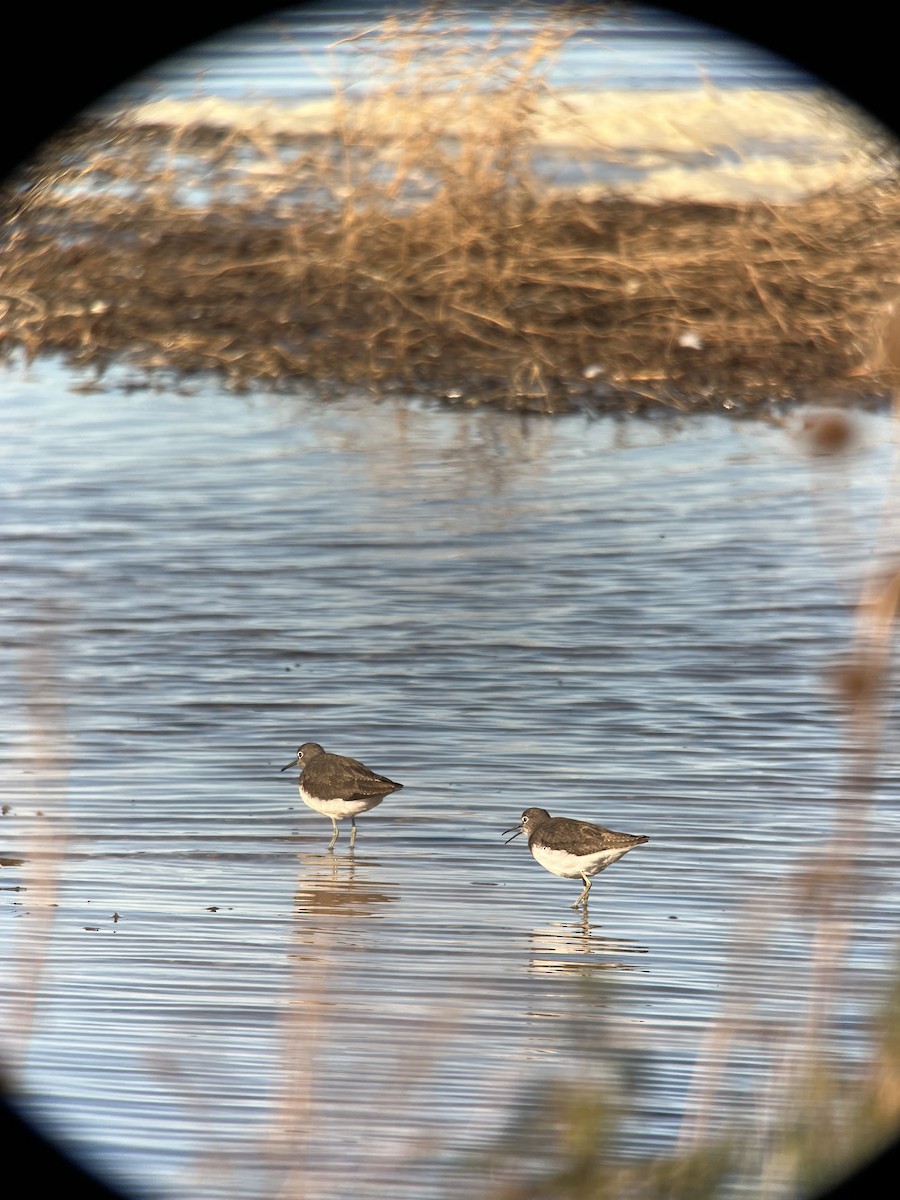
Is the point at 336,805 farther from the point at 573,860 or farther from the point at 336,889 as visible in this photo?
the point at 573,860

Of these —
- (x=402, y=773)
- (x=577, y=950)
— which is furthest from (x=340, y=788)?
(x=577, y=950)

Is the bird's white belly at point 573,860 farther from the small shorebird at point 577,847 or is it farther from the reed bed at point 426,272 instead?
the reed bed at point 426,272

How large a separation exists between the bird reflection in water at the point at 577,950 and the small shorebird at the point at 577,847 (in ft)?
0.59

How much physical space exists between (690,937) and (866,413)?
10.8 metres

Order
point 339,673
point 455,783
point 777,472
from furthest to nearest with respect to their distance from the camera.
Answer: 1. point 777,472
2. point 339,673
3. point 455,783

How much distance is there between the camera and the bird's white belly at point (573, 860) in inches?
241

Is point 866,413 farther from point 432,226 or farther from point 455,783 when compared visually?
point 455,783

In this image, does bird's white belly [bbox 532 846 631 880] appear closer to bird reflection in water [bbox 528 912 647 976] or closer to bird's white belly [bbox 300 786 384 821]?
bird reflection in water [bbox 528 912 647 976]

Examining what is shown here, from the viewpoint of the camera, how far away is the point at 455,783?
7652 millimetres

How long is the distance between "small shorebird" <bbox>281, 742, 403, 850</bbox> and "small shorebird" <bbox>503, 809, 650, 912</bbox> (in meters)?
0.83

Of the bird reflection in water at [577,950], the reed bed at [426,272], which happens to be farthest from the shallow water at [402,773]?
the reed bed at [426,272]

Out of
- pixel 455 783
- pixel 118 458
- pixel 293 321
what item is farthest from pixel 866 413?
pixel 455 783

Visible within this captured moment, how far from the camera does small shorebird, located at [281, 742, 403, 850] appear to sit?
268 inches

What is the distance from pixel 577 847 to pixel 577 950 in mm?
439
